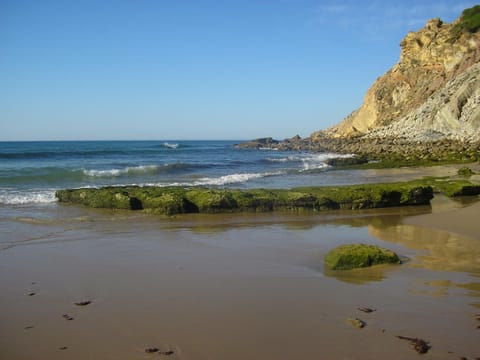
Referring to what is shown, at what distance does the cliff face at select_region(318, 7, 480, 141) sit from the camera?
44812 millimetres

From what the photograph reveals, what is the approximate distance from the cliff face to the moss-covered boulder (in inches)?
1468

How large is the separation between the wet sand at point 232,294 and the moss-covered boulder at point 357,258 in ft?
0.63

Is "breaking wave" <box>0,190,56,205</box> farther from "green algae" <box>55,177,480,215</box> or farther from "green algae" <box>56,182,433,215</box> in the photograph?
"green algae" <box>56,182,433,215</box>

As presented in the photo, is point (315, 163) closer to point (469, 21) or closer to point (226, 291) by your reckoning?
point (226, 291)

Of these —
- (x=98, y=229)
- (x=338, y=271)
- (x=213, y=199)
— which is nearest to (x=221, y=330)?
(x=338, y=271)

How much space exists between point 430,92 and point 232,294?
6339cm

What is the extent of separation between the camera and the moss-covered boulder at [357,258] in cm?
683

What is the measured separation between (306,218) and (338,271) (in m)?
5.05

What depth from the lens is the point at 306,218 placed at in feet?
38.7

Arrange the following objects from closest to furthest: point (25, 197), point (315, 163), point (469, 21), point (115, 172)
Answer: point (25, 197), point (115, 172), point (315, 163), point (469, 21)

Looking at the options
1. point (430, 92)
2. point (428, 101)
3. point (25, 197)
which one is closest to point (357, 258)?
point (25, 197)

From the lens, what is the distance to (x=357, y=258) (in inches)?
270

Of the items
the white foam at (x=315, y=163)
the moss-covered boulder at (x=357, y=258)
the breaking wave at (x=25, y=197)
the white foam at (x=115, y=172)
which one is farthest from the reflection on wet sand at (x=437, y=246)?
the white foam at (x=315, y=163)

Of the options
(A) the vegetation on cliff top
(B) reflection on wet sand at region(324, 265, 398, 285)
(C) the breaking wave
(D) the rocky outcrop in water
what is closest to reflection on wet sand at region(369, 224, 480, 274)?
(B) reflection on wet sand at region(324, 265, 398, 285)
